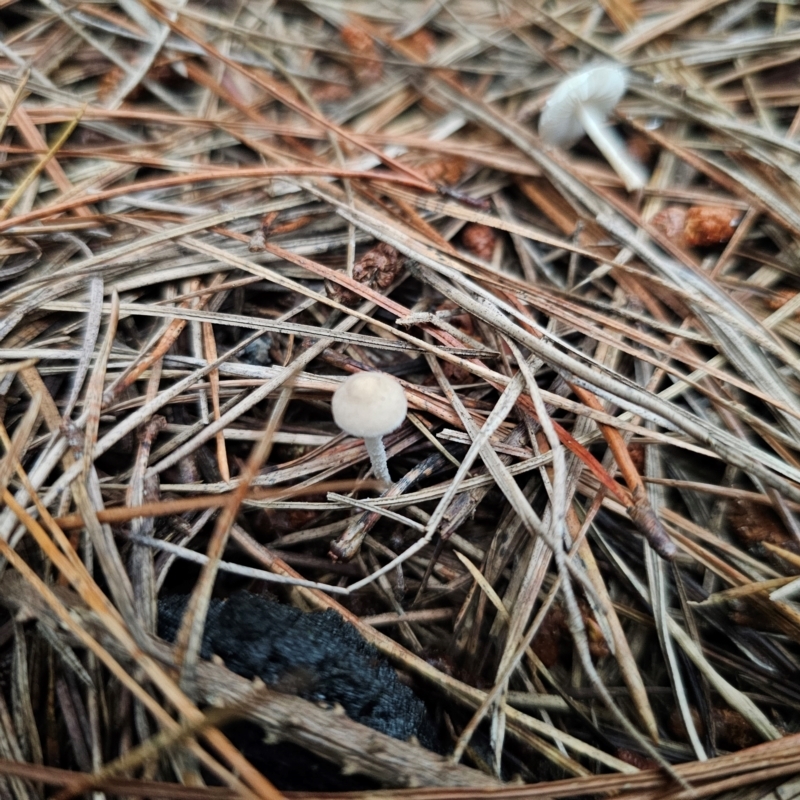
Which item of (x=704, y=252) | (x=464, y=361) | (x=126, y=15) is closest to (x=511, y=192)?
(x=704, y=252)

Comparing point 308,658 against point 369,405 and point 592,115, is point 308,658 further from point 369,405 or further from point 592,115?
point 592,115

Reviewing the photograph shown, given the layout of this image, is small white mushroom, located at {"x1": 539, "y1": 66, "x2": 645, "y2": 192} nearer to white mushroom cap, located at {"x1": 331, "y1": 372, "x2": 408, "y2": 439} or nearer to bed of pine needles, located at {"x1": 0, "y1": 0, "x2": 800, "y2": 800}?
bed of pine needles, located at {"x1": 0, "y1": 0, "x2": 800, "y2": 800}

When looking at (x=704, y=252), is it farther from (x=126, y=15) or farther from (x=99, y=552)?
(x=126, y=15)

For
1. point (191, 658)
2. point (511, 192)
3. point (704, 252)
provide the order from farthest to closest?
point (511, 192) → point (704, 252) → point (191, 658)

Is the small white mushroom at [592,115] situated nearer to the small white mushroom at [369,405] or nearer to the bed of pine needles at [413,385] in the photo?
the bed of pine needles at [413,385]

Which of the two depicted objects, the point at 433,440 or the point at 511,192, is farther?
the point at 511,192

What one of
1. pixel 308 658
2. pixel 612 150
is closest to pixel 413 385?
pixel 308 658

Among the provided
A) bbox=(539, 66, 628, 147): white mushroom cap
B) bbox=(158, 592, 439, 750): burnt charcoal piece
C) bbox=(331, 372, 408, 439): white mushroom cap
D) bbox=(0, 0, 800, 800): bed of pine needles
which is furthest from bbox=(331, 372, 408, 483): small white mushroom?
bbox=(539, 66, 628, 147): white mushroom cap
